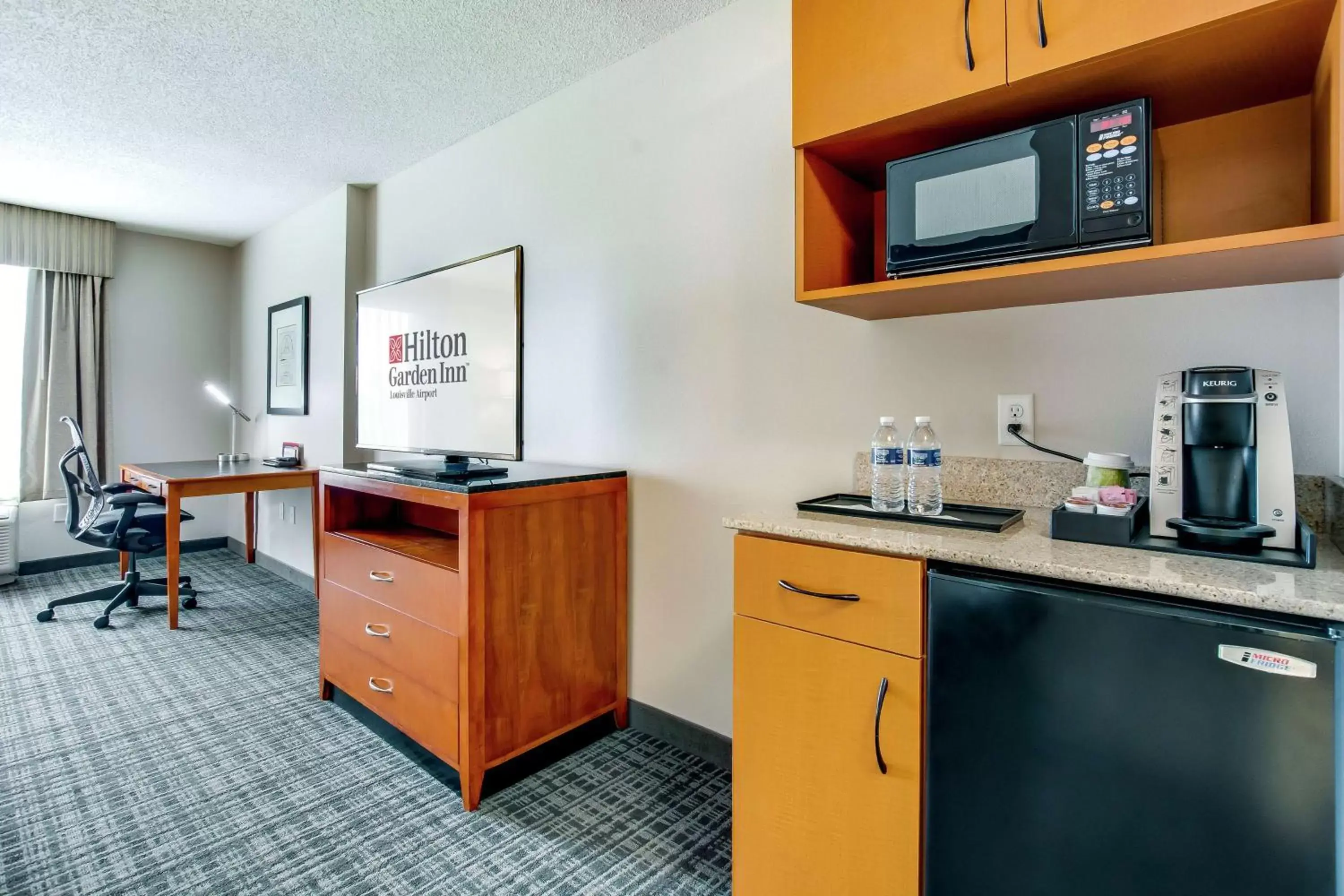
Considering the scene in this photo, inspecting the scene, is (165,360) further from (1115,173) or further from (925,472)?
(1115,173)

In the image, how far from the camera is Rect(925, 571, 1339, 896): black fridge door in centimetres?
82

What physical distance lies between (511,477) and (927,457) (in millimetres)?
1210

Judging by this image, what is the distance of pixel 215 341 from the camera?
5.13 meters

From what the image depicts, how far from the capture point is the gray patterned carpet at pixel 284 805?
156 cm

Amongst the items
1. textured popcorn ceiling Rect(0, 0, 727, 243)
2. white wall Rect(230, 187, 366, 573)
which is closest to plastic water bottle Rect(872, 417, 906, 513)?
textured popcorn ceiling Rect(0, 0, 727, 243)

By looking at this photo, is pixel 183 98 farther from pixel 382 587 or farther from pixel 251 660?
pixel 251 660

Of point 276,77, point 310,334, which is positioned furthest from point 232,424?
point 276,77

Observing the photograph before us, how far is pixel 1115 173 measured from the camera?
3.67 ft

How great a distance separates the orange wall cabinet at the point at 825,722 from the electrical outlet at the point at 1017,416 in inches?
23.3

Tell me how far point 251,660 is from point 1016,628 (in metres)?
3.14

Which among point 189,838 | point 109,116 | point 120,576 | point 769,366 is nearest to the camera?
point 189,838

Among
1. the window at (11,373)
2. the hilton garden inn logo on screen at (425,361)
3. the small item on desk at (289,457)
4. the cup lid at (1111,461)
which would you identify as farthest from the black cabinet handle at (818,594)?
the window at (11,373)

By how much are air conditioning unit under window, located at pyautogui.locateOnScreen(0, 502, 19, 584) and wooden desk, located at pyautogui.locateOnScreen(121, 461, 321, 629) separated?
0.61 meters

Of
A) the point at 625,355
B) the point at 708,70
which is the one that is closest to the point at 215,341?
the point at 625,355
